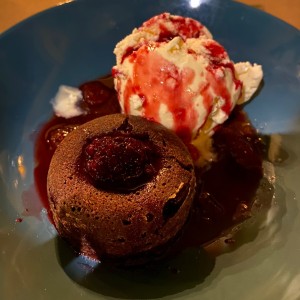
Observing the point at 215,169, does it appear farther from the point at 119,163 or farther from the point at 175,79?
the point at 119,163

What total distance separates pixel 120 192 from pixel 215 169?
53cm

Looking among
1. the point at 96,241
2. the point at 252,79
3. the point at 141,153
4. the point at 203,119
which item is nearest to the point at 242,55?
the point at 252,79

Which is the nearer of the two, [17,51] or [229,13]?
[17,51]

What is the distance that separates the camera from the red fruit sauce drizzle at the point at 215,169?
1.66 meters

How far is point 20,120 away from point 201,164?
74cm

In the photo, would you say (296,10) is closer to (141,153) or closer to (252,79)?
(252,79)

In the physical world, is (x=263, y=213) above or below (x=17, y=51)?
below

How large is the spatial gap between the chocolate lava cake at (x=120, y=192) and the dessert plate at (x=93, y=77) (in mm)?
101

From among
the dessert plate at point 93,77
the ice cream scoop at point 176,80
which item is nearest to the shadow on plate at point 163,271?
the dessert plate at point 93,77

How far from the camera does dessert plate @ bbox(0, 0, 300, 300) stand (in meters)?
1.45

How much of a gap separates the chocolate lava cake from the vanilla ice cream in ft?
0.72

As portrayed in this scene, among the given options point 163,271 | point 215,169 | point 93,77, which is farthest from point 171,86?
point 163,271

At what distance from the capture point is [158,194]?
1.43m

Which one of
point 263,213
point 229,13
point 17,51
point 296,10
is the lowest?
point 263,213
